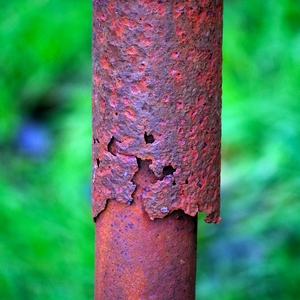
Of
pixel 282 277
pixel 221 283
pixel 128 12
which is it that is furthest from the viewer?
pixel 221 283

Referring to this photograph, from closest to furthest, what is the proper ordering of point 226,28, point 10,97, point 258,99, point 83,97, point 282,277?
point 282,277 < point 258,99 < point 226,28 < point 10,97 < point 83,97

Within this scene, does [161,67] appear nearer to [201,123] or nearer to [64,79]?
[201,123]

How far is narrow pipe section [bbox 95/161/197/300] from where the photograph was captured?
2.09ft

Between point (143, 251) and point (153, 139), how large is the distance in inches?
4.4

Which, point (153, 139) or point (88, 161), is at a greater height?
point (88, 161)

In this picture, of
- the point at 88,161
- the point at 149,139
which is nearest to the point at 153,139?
the point at 149,139

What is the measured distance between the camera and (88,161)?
2781 mm

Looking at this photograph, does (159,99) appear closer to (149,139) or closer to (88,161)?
(149,139)

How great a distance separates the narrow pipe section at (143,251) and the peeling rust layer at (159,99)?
0.01m

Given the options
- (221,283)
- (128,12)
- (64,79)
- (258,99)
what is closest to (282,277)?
(221,283)

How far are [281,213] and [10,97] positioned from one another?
1359 millimetres

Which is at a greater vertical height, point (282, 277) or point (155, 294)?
point (282, 277)

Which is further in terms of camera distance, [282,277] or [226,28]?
[226,28]

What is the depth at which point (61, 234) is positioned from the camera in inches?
79.2
